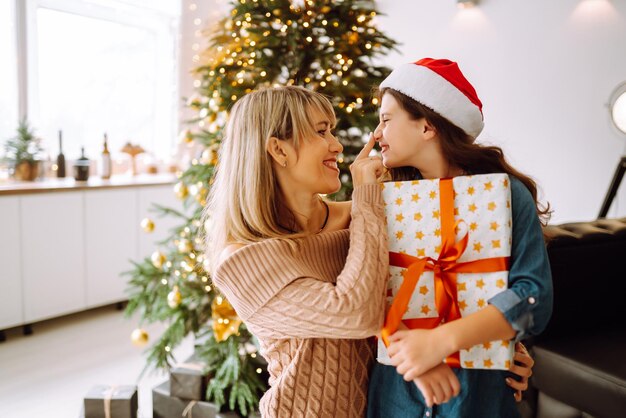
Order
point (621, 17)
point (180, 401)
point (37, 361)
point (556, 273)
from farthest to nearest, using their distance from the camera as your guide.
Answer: point (621, 17)
point (37, 361)
point (180, 401)
point (556, 273)

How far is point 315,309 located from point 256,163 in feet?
1.15

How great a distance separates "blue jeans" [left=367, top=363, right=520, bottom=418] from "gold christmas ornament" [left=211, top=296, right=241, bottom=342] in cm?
109

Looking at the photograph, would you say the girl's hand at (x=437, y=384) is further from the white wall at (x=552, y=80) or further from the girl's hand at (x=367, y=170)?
the white wall at (x=552, y=80)

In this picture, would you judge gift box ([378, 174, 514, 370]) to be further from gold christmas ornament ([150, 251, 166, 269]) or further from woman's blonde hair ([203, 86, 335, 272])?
gold christmas ornament ([150, 251, 166, 269])

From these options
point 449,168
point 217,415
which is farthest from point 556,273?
point 217,415

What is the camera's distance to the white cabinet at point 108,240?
12.5 ft

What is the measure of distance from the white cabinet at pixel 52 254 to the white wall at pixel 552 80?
103 inches

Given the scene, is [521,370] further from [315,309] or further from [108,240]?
[108,240]

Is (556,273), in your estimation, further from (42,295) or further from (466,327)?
(42,295)

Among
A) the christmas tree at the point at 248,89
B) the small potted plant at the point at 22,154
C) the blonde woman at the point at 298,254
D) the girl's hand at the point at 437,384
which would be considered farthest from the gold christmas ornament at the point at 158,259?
the small potted plant at the point at 22,154

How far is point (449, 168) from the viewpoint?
1141 millimetres

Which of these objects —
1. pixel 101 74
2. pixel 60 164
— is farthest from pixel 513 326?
pixel 101 74

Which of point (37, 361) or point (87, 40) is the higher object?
point (87, 40)

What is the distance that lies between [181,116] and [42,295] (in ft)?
7.28
